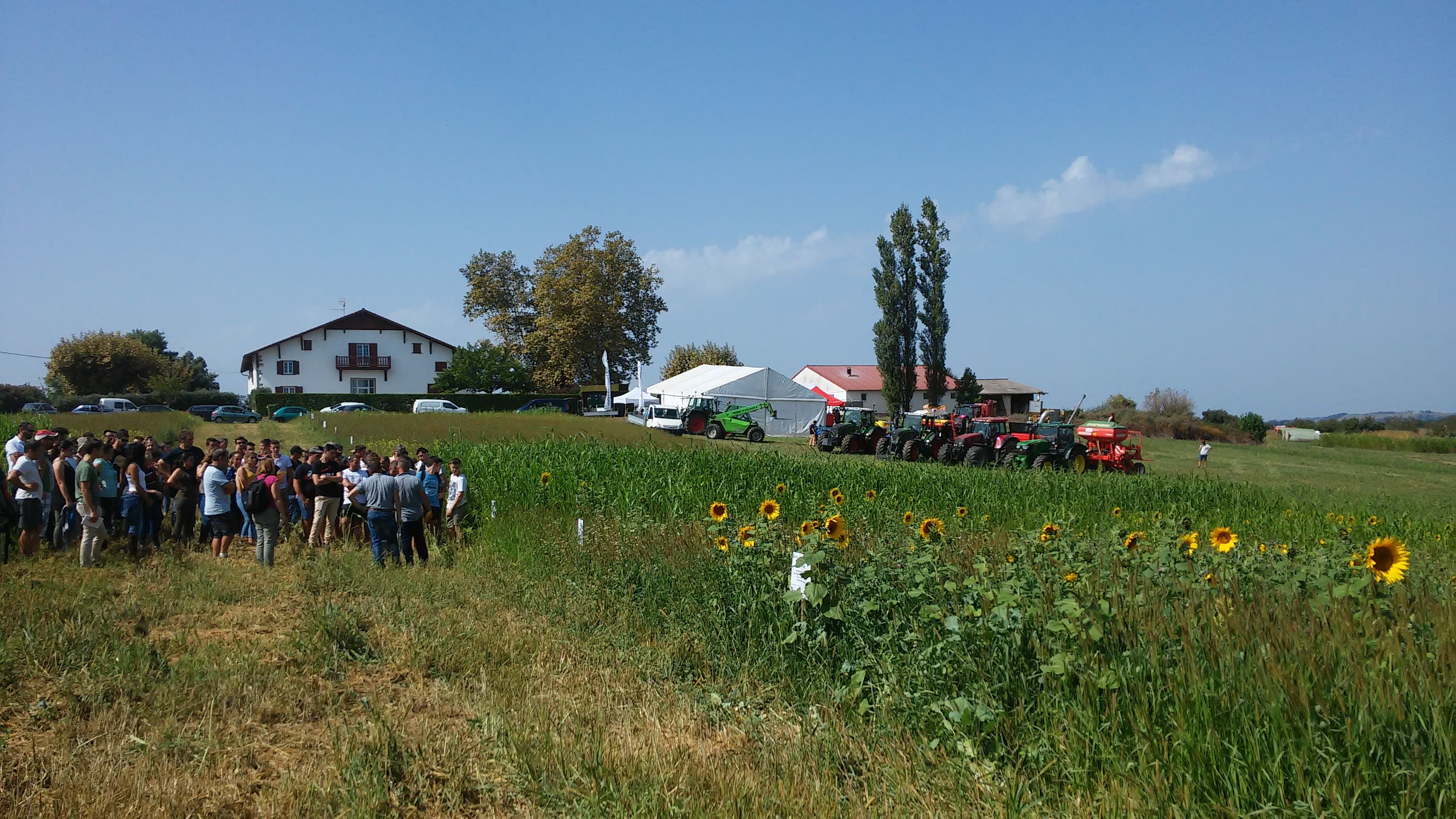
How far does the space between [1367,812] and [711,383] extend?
43.6 metres

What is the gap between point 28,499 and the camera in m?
10.4

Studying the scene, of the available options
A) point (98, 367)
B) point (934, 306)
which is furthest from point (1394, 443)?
point (98, 367)

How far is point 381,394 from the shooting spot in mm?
57750

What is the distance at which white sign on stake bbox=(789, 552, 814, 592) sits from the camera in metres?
5.60

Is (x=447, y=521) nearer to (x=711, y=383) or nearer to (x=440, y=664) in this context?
(x=440, y=664)

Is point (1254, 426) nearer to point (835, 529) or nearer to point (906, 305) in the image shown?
point (906, 305)

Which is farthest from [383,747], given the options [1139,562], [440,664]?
[1139,562]

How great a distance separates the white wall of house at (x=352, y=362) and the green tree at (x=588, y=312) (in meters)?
8.04

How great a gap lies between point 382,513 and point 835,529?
23.8ft

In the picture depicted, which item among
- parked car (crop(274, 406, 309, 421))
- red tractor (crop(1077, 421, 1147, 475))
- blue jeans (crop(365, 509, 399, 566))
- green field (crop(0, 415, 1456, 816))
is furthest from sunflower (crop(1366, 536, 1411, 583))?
parked car (crop(274, 406, 309, 421))

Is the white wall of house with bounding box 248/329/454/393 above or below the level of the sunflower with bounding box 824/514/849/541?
above

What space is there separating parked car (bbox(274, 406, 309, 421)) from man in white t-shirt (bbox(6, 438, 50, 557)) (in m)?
35.6

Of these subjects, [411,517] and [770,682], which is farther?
[411,517]

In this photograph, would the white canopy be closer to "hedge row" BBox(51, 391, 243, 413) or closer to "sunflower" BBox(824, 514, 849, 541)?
"hedge row" BBox(51, 391, 243, 413)
